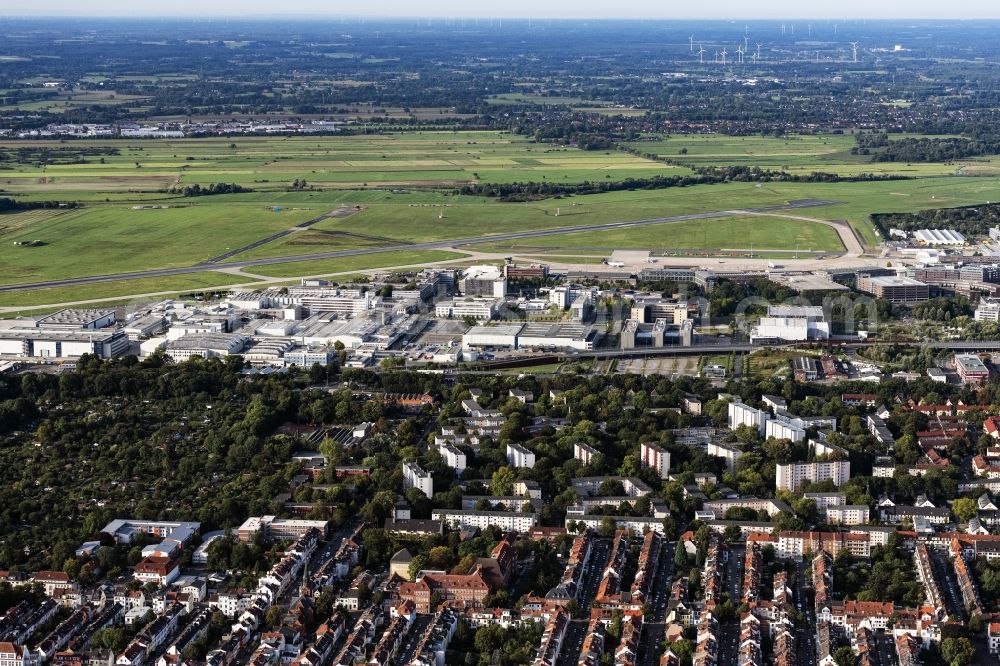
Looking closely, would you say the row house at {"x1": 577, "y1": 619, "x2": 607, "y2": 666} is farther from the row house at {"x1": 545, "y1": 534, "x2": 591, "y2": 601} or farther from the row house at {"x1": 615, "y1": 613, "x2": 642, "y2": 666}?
the row house at {"x1": 545, "y1": 534, "x2": 591, "y2": 601}

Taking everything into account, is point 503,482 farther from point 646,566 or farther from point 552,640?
point 552,640

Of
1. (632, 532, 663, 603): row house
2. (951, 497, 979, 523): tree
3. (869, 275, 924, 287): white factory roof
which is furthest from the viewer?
(869, 275, 924, 287): white factory roof

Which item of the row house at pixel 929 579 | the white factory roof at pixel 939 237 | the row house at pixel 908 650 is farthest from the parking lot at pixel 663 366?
the white factory roof at pixel 939 237

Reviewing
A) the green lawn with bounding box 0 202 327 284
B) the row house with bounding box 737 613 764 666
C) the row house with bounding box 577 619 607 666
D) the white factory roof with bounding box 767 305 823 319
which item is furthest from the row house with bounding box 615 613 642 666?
the green lawn with bounding box 0 202 327 284

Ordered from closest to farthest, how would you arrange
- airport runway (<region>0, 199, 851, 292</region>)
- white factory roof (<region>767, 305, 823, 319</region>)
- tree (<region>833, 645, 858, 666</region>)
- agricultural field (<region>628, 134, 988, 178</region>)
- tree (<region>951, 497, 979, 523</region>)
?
tree (<region>833, 645, 858, 666</region>) → tree (<region>951, 497, 979, 523</region>) → white factory roof (<region>767, 305, 823, 319</region>) → airport runway (<region>0, 199, 851, 292</region>) → agricultural field (<region>628, 134, 988, 178</region>)

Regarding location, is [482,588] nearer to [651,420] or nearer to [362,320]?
[651,420]

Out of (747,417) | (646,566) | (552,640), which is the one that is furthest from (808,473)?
(552,640)

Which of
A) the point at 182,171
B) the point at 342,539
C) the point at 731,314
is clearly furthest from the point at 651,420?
the point at 182,171
